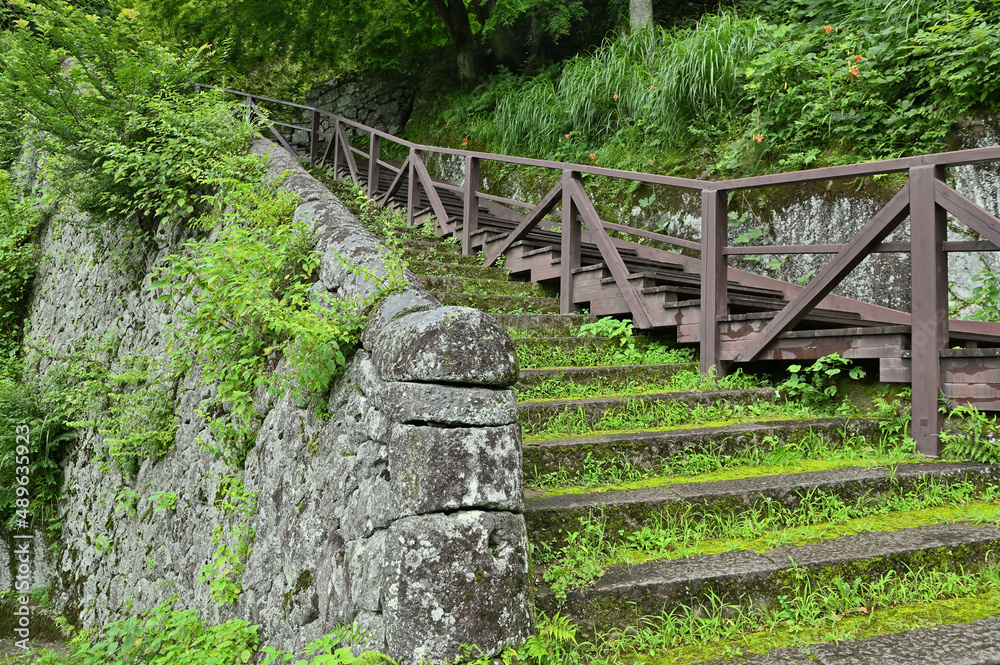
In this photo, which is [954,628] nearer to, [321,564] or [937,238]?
[937,238]

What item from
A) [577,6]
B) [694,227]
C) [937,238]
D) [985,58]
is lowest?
[937,238]

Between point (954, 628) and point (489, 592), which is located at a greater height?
point (489, 592)

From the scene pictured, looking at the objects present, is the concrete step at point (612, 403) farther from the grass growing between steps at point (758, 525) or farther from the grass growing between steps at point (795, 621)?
the grass growing between steps at point (795, 621)

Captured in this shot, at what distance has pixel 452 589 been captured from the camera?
1841 mm

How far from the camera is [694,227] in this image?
5973mm

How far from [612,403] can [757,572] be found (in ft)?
4.33

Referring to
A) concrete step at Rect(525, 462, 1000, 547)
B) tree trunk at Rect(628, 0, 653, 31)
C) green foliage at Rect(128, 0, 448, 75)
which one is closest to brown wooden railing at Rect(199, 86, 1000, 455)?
concrete step at Rect(525, 462, 1000, 547)

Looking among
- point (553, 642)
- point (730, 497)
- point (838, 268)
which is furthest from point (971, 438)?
point (553, 642)

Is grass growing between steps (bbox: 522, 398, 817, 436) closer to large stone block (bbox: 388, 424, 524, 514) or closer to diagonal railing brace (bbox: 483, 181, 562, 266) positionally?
large stone block (bbox: 388, 424, 524, 514)

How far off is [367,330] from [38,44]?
4.93m

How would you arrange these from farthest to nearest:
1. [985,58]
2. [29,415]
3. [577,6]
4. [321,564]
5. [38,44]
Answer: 1. [577,6]
2. [29,415]
3. [38,44]
4. [985,58]
5. [321,564]

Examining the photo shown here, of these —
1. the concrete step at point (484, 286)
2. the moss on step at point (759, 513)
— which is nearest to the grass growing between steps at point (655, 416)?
the moss on step at point (759, 513)

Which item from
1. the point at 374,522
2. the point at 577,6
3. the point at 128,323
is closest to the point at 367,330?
the point at 374,522

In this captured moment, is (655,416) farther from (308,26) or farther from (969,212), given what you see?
(308,26)
